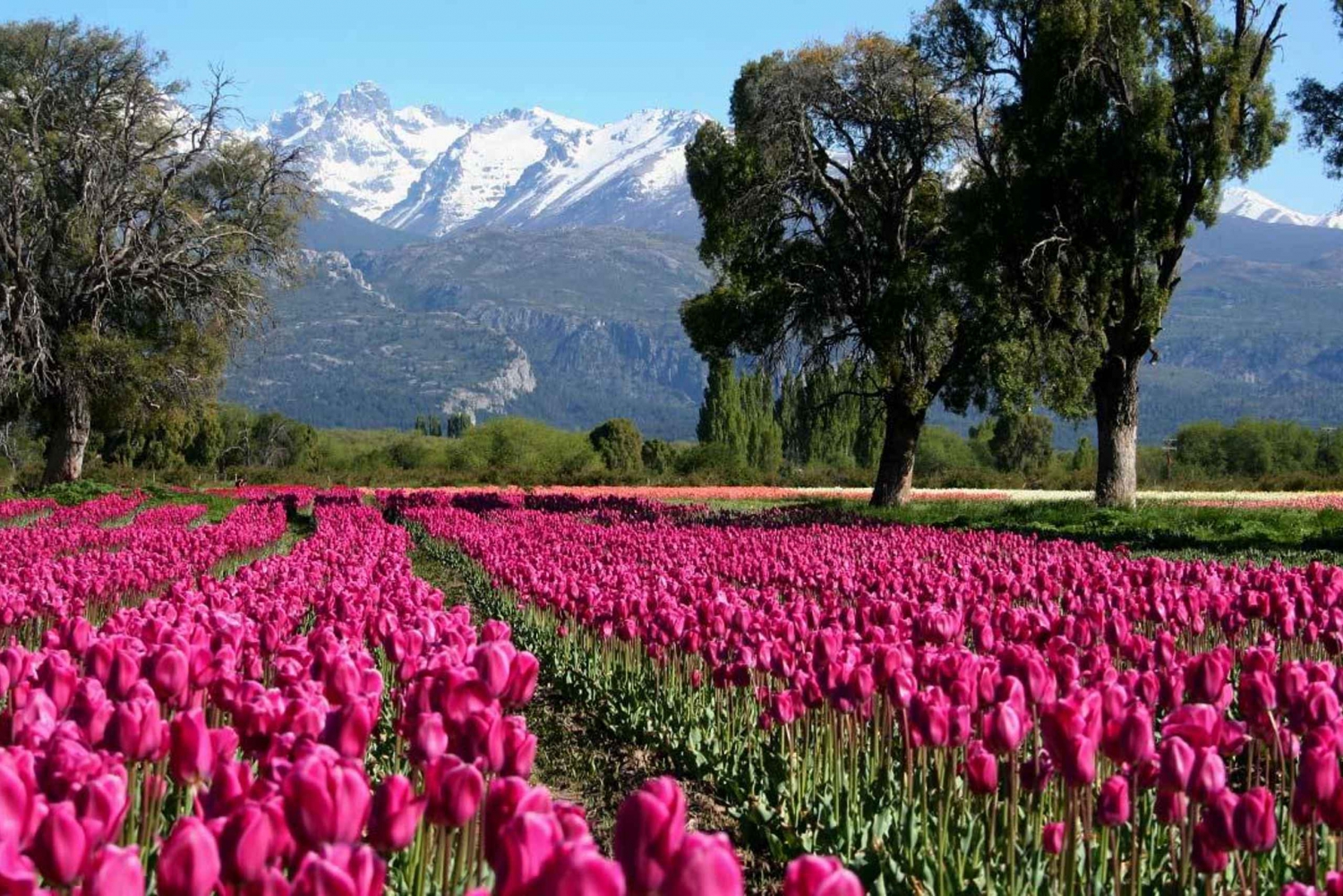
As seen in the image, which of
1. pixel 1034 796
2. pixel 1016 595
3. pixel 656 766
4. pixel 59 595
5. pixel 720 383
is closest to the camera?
pixel 1034 796

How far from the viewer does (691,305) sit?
3216 cm

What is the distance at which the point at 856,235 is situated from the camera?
30672 millimetres

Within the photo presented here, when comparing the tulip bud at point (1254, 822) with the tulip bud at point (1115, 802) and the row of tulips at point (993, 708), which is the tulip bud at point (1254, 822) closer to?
the row of tulips at point (993, 708)

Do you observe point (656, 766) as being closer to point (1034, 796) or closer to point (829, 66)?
point (1034, 796)

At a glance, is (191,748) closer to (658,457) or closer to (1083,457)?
(658,457)

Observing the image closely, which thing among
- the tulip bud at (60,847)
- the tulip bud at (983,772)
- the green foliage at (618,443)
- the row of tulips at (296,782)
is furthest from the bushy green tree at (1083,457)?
the tulip bud at (60,847)

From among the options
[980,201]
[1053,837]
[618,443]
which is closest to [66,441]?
[980,201]

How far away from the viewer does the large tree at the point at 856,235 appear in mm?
28969

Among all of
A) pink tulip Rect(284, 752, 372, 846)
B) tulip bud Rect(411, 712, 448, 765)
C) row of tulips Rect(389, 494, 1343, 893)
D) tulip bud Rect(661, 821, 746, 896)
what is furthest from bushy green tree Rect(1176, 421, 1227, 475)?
tulip bud Rect(661, 821, 746, 896)

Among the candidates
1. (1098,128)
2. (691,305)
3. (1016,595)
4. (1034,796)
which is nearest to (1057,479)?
(691,305)

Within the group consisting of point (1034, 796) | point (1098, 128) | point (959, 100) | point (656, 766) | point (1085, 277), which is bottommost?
point (656, 766)

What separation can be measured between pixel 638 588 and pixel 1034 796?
4072 millimetres

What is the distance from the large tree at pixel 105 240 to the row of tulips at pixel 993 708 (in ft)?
95.7

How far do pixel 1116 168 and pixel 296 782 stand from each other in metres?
24.5
